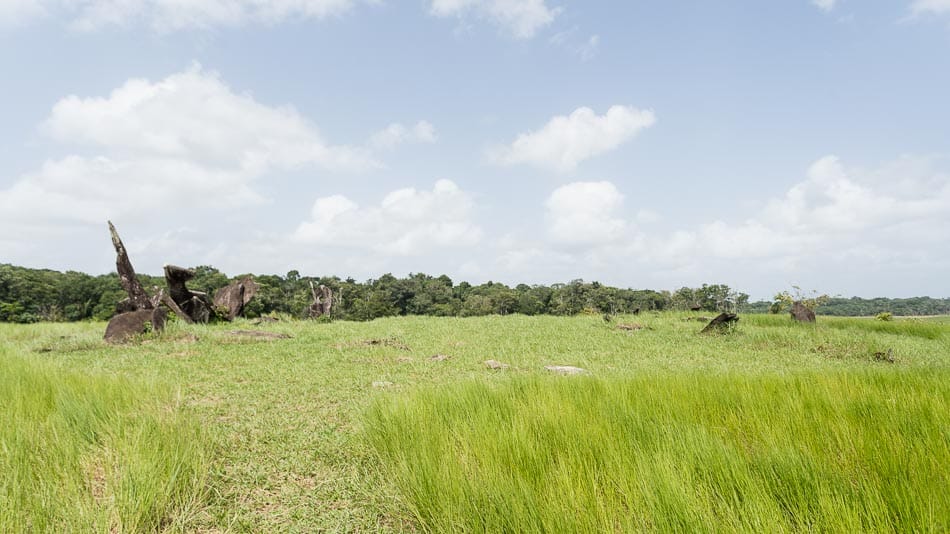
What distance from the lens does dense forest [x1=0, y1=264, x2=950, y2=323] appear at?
37.4 m

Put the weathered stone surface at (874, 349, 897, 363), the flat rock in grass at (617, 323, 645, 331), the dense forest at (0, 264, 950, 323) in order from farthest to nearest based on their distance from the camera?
the dense forest at (0, 264, 950, 323), the flat rock in grass at (617, 323, 645, 331), the weathered stone surface at (874, 349, 897, 363)

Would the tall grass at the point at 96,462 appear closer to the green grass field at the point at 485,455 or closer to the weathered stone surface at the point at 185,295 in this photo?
the green grass field at the point at 485,455

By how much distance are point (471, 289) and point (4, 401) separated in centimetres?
6168

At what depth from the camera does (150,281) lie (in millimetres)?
39406

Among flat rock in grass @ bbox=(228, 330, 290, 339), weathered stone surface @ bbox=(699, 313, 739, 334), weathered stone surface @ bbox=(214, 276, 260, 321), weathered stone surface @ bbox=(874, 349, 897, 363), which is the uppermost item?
weathered stone surface @ bbox=(214, 276, 260, 321)

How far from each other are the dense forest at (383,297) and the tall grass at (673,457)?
27781 millimetres

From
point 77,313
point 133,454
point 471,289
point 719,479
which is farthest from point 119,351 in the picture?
point 471,289

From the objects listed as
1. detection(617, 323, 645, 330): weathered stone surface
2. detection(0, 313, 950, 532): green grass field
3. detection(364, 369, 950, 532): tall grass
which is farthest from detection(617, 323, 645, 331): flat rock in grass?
detection(364, 369, 950, 532): tall grass

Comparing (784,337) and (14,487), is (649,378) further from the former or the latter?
(784,337)

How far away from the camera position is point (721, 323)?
13.1m

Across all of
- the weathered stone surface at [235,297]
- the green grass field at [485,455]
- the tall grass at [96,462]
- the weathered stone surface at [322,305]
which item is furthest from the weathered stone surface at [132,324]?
the weathered stone surface at [322,305]

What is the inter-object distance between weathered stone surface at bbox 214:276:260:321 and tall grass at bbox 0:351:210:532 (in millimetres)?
12849

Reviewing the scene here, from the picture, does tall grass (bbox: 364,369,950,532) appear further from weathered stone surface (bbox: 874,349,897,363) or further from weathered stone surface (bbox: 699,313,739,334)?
weathered stone surface (bbox: 699,313,739,334)

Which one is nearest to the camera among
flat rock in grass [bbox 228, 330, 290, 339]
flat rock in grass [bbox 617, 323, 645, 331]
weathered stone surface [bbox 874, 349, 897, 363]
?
weathered stone surface [bbox 874, 349, 897, 363]
